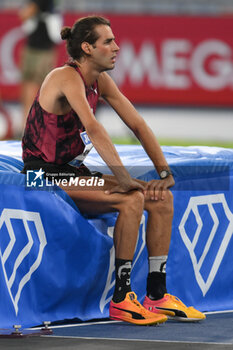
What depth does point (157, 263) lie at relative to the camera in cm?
461

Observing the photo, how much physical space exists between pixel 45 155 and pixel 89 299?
71 cm

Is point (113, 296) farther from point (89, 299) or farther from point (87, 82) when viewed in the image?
point (87, 82)

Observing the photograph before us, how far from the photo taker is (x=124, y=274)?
14.7ft

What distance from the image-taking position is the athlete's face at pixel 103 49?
4.71 meters

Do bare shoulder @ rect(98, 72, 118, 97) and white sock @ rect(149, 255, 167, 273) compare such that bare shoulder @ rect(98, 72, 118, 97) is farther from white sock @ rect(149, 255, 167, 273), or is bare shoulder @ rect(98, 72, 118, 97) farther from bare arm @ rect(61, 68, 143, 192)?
white sock @ rect(149, 255, 167, 273)

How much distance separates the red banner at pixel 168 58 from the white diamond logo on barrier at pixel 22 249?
9.48m

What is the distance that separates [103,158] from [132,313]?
71 cm

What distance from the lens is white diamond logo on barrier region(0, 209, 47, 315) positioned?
4.29 meters

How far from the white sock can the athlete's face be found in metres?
0.94

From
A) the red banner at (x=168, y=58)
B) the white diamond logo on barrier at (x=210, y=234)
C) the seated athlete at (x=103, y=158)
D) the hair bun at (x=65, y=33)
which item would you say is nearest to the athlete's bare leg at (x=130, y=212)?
the seated athlete at (x=103, y=158)

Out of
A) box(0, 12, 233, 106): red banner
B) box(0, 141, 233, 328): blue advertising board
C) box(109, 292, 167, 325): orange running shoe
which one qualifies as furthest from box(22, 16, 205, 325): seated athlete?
box(0, 12, 233, 106): red banner

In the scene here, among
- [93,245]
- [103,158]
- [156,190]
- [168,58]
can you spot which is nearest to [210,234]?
[156,190]

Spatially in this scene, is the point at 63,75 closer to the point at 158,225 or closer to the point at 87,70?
the point at 87,70

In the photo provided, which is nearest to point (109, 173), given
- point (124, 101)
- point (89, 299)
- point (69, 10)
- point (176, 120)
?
point (124, 101)
